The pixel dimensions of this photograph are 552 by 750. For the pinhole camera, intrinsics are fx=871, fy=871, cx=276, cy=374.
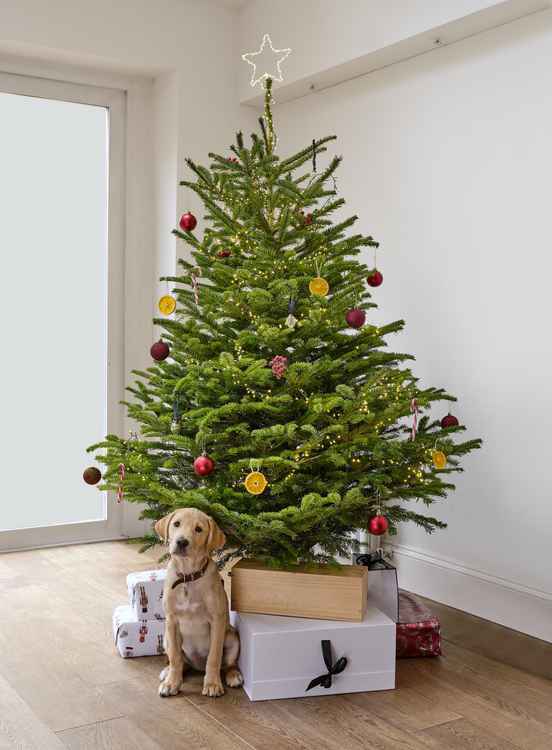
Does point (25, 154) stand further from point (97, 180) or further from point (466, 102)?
point (466, 102)

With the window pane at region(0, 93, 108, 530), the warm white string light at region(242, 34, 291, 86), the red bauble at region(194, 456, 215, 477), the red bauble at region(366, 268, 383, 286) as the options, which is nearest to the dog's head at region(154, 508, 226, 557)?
the red bauble at region(194, 456, 215, 477)

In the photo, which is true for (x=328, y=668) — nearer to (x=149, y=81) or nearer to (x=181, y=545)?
(x=181, y=545)

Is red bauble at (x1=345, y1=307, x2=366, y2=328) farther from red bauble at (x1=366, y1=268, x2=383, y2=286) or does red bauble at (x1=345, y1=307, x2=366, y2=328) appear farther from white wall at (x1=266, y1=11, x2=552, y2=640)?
white wall at (x1=266, y1=11, x2=552, y2=640)

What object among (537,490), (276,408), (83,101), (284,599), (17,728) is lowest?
(17,728)

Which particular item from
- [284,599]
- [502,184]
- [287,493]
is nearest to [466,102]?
[502,184]

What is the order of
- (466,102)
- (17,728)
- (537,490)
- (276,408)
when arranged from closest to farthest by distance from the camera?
(17,728), (276,408), (537,490), (466,102)

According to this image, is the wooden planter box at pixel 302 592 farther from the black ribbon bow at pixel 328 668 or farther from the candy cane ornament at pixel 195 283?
the candy cane ornament at pixel 195 283

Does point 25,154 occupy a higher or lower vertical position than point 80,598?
higher

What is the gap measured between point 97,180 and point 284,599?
8.55 feet

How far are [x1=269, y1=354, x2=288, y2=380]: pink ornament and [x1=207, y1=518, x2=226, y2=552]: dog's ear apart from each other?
1.47 feet

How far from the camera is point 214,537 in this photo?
242 centimetres

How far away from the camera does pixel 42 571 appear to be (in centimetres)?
368

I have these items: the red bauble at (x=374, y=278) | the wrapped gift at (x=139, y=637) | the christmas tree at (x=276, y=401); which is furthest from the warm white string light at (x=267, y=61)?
the wrapped gift at (x=139, y=637)

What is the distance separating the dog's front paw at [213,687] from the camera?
2379 millimetres
